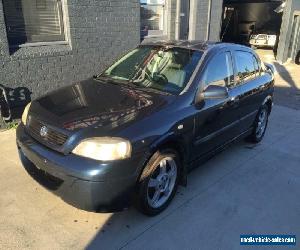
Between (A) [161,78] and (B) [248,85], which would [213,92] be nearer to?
(A) [161,78]

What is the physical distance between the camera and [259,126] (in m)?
5.42

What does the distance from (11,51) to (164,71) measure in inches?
119

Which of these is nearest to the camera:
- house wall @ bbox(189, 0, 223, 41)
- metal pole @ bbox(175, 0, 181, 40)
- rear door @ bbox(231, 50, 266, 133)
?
rear door @ bbox(231, 50, 266, 133)

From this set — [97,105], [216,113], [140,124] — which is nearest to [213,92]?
[216,113]

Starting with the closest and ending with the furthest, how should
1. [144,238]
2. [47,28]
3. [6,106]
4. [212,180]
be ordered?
1. [144,238]
2. [212,180]
3. [6,106]
4. [47,28]

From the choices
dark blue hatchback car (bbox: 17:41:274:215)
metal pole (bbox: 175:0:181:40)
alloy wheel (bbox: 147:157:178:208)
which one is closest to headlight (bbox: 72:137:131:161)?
dark blue hatchback car (bbox: 17:41:274:215)

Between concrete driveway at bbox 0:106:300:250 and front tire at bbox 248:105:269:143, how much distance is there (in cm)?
80

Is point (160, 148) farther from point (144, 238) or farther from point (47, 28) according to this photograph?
point (47, 28)

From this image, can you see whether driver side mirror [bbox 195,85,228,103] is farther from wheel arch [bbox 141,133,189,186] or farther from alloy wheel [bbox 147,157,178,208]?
alloy wheel [bbox 147,157,178,208]

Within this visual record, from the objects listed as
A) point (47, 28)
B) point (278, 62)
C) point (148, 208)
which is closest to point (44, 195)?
point (148, 208)

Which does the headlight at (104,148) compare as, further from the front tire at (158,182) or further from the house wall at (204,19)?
the house wall at (204,19)

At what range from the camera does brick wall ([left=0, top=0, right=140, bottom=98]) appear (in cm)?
559

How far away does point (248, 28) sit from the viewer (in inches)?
784

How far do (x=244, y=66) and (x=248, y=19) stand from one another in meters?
17.1
